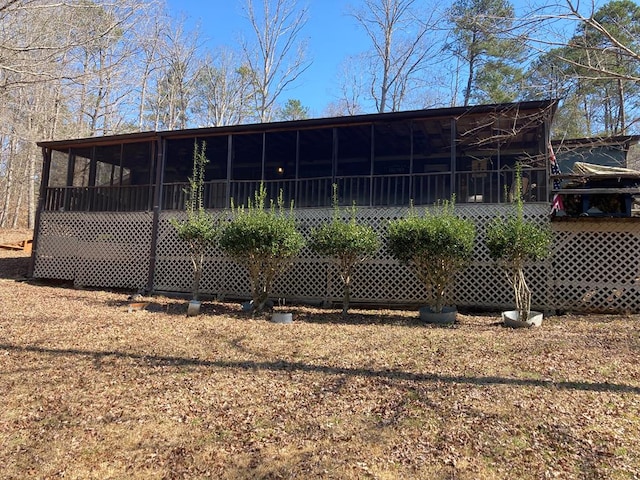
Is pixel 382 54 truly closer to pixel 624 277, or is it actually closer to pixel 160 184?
pixel 160 184

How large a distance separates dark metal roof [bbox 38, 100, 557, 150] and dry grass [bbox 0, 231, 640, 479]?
450 cm

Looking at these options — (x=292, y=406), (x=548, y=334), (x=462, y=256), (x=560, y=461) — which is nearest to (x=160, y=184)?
(x=462, y=256)

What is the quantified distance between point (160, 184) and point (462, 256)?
26.0ft

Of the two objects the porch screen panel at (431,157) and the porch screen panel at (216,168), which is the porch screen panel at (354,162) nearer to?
the porch screen panel at (431,157)

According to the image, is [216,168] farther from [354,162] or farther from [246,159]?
[354,162]

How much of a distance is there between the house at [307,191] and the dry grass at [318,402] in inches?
107

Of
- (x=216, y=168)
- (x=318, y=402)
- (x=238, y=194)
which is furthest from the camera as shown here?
(x=216, y=168)

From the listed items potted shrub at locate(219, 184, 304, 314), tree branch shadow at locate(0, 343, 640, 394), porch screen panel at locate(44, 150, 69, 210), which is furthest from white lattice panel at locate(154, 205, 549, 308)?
tree branch shadow at locate(0, 343, 640, 394)

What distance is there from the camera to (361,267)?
366 inches

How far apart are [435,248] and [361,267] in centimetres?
244

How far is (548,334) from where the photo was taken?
6367 mm

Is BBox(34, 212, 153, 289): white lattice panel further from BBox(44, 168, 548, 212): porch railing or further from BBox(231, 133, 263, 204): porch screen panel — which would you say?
BBox(231, 133, 263, 204): porch screen panel

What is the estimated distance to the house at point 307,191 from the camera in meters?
8.94

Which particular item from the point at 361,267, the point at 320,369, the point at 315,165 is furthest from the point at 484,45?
the point at 320,369
